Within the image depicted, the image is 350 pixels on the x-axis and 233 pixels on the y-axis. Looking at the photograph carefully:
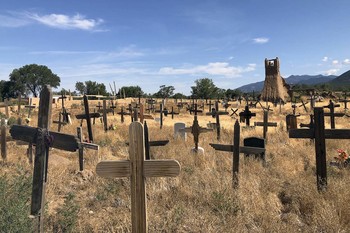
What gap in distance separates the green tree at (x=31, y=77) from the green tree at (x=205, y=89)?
4690cm

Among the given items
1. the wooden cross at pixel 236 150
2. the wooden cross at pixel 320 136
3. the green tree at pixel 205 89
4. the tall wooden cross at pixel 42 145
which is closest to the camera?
the tall wooden cross at pixel 42 145

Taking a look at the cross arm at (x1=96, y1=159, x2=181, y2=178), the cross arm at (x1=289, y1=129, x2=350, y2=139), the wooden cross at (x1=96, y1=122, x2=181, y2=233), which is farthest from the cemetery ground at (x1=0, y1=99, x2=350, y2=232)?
the cross arm at (x1=96, y1=159, x2=181, y2=178)

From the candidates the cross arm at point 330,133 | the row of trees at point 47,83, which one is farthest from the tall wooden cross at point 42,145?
the row of trees at point 47,83

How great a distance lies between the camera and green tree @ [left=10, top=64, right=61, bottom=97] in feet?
320

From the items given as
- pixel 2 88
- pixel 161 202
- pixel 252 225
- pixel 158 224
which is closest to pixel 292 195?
pixel 252 225

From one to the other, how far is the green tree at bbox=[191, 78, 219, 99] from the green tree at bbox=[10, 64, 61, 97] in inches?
1846

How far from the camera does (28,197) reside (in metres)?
5.53

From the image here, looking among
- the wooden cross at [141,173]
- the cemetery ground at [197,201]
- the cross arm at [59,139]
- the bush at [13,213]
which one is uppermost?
the cross arm at [59,139]

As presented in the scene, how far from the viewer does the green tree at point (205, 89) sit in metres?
94.6

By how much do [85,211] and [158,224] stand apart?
1799 millimetres

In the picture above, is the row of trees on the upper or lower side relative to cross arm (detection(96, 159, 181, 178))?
upper

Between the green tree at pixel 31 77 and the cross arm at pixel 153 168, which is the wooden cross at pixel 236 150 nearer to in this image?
the cross arm at pixel 153 168

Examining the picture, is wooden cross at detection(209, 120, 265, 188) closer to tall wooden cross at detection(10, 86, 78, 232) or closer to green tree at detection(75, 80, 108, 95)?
tall wooden cross at detection(10, 86, 78, 232)

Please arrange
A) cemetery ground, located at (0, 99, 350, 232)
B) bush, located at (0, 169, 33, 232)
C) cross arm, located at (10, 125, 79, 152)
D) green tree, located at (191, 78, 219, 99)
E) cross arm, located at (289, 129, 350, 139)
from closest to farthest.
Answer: bush, located at (0, 169, 33, 232), cross arm, located at (10, 125, 79, 152), cemetery ground, located at (0, 99, 350, 232), cross arm, located at (289, 129, 350, 139), green tree, located at (191, 78, 219, 99)
